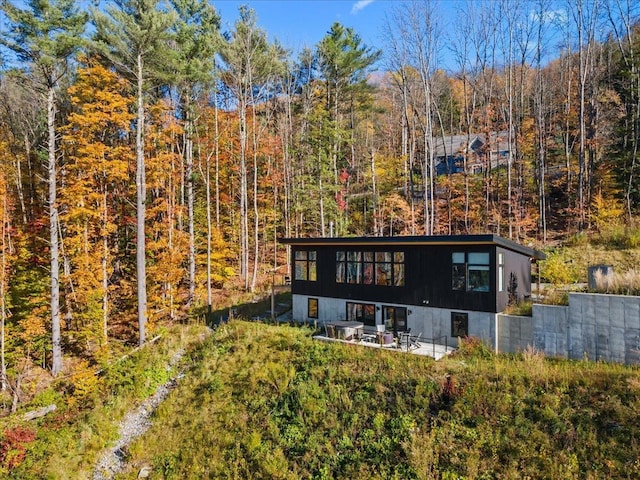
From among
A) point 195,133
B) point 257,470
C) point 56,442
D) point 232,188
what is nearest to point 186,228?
point 232,188

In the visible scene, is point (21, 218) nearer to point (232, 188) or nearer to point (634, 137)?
point (232, 188)

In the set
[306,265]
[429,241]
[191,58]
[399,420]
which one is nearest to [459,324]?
[429,241]

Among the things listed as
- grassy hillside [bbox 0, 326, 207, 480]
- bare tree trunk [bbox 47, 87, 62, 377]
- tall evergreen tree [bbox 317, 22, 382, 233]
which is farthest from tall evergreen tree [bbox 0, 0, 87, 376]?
tall evergreen tree [bbox 317, 22, 382, 233]

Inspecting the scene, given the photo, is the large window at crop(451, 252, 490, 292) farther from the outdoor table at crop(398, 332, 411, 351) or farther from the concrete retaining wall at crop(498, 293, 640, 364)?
the outdoor table at crop(398, 332, 411, 351)

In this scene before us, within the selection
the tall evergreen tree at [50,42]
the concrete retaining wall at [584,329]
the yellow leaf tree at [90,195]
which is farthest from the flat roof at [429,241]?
the tall evergreen tree at [50,42]

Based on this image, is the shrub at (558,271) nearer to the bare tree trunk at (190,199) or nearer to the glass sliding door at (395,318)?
the glass sliding door at (395,318)

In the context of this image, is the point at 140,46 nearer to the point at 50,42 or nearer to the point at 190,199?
the point at 50,42
